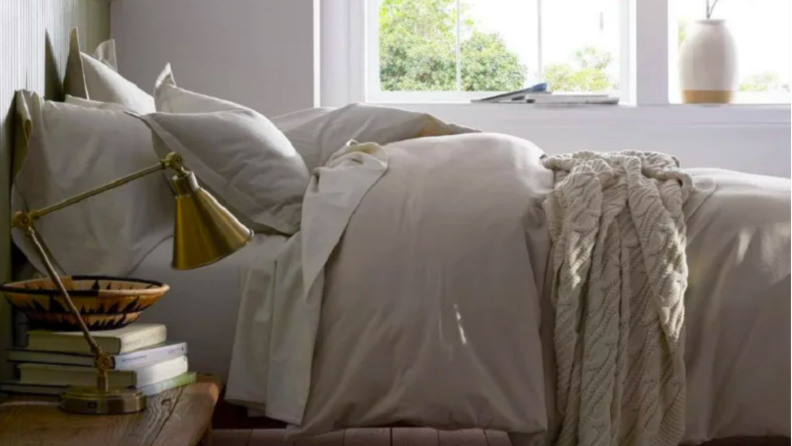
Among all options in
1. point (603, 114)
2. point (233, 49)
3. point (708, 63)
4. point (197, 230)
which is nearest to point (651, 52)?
point (708, 63)

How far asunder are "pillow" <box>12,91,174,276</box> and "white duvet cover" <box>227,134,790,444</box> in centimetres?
33

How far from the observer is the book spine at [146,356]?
1.90 m

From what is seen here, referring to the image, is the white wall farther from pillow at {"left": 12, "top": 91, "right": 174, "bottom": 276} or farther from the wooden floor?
pillow at {"left": 12, "top": 91, "right": 174, "bottom": 276}

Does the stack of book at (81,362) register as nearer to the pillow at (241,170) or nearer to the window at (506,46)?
the pillow at (241,170)

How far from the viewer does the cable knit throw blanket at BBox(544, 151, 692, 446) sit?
2.32 m

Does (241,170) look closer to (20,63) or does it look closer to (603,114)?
(20,63)

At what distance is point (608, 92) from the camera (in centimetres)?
509

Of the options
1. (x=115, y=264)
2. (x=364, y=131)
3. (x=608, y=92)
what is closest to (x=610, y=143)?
(x=608, y=92)

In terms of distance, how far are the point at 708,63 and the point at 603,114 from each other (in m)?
0.49

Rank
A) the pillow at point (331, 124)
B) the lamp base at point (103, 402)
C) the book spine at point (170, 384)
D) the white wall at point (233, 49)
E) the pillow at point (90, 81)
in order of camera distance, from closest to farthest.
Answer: the lamp base at point (103, 402) → the book spine at point (170, 384) → the pillow at point (90, 81) → the pillow at point (331, 124) → the white wall at point (233, 49)

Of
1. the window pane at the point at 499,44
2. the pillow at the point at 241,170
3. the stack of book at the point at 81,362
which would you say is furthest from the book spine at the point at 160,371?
the window pane at the point at 499,44

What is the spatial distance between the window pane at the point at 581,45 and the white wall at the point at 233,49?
1129 millimetres

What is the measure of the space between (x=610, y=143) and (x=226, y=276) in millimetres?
2693

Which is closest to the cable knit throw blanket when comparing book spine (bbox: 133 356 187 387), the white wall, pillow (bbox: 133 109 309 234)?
pillow (bbox: 133 109 309 234)
